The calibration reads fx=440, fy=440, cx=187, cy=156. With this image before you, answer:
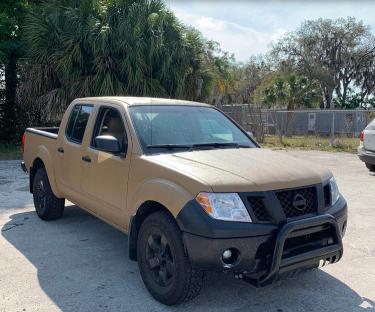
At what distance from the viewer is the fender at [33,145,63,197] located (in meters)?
5.87

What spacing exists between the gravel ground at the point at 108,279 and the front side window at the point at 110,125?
129cm

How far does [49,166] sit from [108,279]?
7.59ft

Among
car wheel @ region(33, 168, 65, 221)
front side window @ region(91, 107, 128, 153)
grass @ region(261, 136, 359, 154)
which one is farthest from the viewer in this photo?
grass @ region(261, 136, 359, 154)

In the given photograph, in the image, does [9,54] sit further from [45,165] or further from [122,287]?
[122,287]

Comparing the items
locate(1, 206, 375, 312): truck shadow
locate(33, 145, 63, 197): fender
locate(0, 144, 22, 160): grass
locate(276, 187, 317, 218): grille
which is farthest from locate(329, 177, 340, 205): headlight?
locate(0, 144, 22, 160): grass

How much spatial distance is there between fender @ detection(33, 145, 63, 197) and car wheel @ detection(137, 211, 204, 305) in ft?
7.67

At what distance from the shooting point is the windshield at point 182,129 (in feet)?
14.3

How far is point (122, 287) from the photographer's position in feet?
13.4

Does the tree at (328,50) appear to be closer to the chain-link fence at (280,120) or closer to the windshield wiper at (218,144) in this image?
the chain-link fence at (280,120)

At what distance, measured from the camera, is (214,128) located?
4.92 meters

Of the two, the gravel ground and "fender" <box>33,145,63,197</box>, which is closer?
the gravel ground

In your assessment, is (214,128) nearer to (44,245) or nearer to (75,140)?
(75,140)

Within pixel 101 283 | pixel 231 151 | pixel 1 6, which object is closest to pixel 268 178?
pixel 231 151

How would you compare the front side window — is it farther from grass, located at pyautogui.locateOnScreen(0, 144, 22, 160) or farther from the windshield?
grass, located at pyautogui.locateOnScreen(0, 144, 22, 160)
